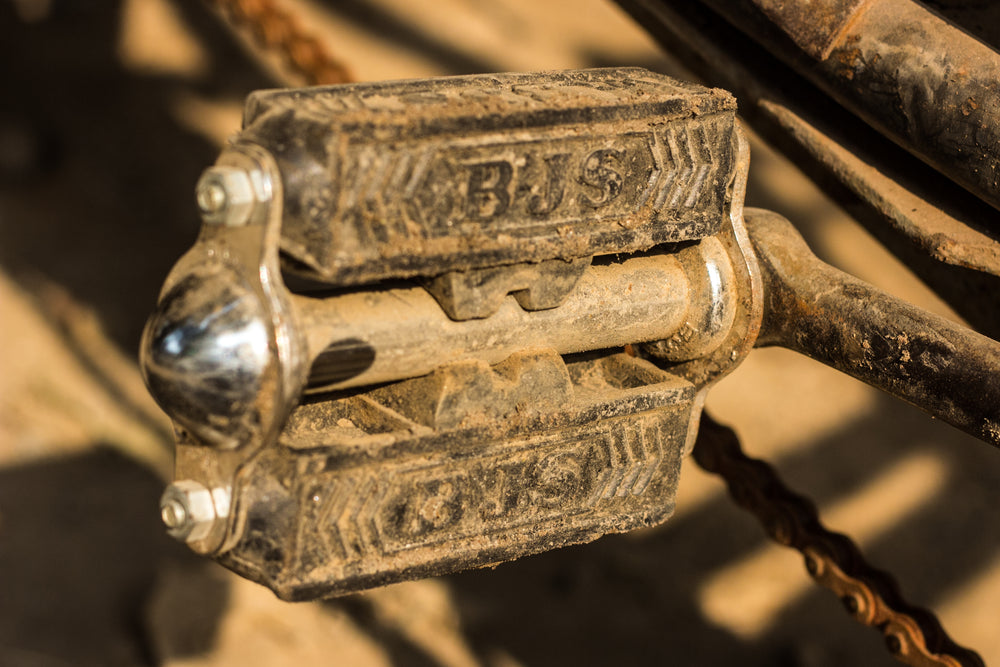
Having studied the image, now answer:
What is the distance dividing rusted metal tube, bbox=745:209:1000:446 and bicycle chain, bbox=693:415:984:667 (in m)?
0.43

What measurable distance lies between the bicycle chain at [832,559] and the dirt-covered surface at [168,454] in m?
0.84

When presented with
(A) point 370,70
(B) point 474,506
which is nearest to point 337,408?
(B) point 474,506

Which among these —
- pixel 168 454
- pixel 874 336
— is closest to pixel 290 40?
pixel 168 454

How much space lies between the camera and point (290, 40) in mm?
1671

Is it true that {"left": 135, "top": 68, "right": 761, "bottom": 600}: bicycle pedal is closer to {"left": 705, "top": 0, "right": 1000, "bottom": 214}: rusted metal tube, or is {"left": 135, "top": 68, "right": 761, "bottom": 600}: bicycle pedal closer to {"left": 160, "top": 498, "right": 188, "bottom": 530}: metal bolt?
{"left": 160, "top": 498, "right": 188, "bottom": 530}: metal bolt

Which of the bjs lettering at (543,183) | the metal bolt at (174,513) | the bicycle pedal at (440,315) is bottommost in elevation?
the metal bolt at (174,513)

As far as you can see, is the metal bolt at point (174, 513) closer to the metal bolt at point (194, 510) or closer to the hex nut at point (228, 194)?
the metal bolt at point (194, 510)

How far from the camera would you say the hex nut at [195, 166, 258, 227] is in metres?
0.67

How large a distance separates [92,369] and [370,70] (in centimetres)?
86

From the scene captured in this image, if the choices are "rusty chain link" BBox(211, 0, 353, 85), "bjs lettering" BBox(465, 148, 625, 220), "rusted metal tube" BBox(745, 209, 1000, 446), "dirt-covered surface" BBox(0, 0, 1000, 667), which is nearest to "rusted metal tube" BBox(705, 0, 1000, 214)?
"rusted metal tube" BBox(745, 209, 1000, 446)

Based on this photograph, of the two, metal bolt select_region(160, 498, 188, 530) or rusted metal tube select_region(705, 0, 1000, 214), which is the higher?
rusted metal tube select_region(705, 0, 1000, 214)

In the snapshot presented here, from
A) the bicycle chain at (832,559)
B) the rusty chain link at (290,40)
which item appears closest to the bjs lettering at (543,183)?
the bicycle chain at (832,559)

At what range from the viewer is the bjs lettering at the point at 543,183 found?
719mm

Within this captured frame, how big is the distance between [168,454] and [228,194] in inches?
68.5
